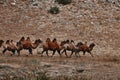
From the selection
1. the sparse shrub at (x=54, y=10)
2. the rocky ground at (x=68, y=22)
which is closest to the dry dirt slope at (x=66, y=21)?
the rocky ground at (x=68, y=22)

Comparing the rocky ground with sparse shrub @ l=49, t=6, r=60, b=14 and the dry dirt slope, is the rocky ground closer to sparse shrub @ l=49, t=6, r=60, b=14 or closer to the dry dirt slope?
the dry dirt slope

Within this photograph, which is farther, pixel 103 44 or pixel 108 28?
pixel 108 28

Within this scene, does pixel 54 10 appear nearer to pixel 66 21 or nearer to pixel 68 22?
pixel 66 21

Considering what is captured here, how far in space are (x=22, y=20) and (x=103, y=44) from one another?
770 cm

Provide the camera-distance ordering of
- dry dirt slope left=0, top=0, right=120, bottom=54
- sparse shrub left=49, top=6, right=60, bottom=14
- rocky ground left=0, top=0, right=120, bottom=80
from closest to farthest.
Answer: rocky ground left=0, top=0, right=120, bottom=80
dry dirt slope left=0, top=0, right=120, bottom=54
sparse shrub left=49, top=6, right=60, bottom=14

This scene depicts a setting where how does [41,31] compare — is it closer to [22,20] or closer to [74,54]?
[22,20]

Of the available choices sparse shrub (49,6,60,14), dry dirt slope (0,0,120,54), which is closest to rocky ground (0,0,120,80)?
dry dirt slope (0,0,120,54)

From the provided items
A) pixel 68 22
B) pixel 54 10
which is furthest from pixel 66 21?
pixel 54 10

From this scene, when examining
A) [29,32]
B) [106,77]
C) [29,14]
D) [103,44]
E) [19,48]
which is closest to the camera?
[106,77]

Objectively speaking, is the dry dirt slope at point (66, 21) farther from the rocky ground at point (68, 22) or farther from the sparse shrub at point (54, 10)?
the sparse shrub at point (54, 10)

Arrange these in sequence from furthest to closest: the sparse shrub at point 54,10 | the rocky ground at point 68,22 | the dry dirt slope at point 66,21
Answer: the sparse shrub at point 54,10
the dry dirt slope at point 66,21
the rocky ground at point 68,22

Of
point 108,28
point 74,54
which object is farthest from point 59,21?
point 74,54

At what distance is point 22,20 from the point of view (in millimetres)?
42031

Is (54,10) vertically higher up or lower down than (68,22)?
higher up
